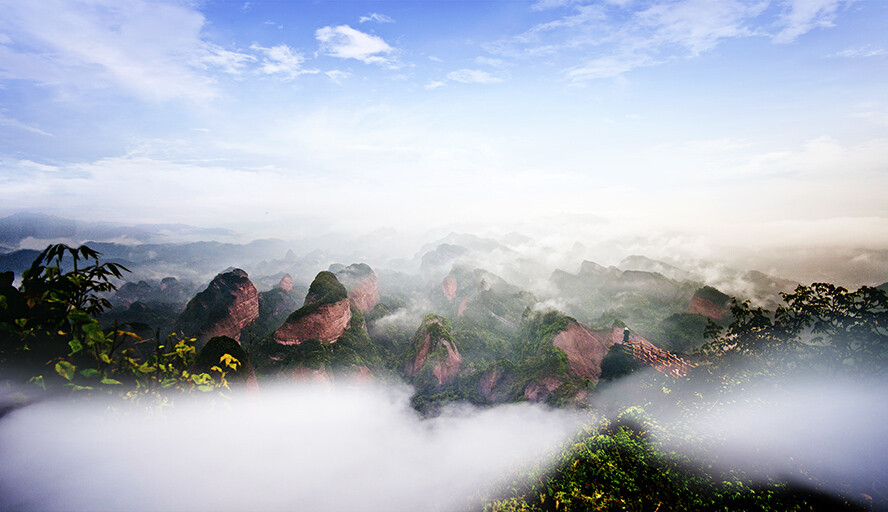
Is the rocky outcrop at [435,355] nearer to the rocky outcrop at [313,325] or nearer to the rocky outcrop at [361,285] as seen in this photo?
the rocky outcrop at [313,325]

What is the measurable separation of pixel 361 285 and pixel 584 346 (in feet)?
234

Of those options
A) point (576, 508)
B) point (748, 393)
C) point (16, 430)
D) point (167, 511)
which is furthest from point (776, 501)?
point (16, 430)

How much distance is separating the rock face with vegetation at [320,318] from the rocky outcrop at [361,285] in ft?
90.6

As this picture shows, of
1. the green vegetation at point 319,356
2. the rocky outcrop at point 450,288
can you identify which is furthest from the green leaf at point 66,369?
the rocky outcrop at point 450,288

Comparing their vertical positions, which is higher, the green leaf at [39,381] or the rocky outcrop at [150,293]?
the green leaf at [39,381]

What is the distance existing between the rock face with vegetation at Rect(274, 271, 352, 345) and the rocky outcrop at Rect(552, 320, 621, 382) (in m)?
46.0

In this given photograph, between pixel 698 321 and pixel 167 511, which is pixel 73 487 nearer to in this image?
pixel 167 511

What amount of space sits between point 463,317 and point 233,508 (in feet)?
322

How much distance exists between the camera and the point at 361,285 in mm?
103938

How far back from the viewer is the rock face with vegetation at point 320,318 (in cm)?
5777

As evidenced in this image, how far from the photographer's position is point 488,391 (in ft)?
218

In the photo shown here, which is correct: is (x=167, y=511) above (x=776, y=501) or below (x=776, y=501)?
above

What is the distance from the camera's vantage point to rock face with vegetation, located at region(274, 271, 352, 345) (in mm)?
57772

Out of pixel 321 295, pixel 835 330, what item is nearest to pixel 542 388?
pixel 835 330
